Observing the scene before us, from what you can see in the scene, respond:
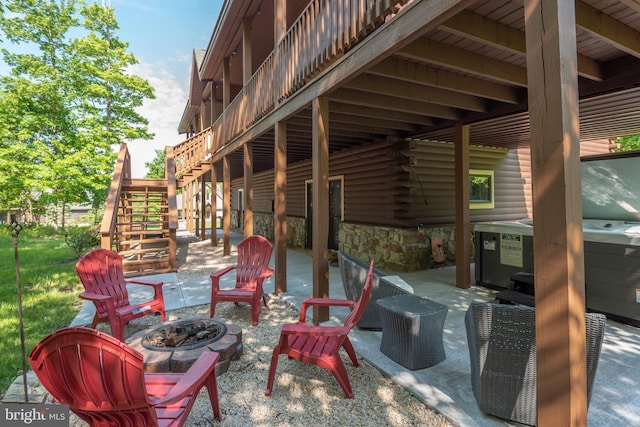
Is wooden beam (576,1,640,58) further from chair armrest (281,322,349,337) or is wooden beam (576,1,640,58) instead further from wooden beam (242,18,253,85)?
wooden beam (242,18,253,85)

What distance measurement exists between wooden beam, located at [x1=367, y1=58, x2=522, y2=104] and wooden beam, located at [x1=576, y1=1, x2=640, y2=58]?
4.38 feet

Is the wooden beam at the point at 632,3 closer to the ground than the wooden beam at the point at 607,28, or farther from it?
closer to the ground

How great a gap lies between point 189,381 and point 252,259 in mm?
2956

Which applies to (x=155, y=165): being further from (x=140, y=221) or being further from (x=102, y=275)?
(x=102, y=275)

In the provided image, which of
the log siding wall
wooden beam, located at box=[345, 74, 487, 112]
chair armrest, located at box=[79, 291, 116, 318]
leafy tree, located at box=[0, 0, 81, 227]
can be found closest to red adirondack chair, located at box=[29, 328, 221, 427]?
chair armrest, located at box=[79, 291, 116, 318]

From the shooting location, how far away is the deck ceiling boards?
108 inches

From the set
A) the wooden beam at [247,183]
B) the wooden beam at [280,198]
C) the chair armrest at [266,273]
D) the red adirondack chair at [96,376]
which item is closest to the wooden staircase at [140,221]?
the wooden beam at [247,183]

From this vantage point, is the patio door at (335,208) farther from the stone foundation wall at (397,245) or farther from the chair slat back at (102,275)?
the chair slat back at (102,275)

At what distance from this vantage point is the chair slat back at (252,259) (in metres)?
4.57

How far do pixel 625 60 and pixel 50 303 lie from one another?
26.2ft

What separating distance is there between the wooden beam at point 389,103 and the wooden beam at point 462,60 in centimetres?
101

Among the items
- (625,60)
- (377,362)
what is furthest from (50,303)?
(625,60)

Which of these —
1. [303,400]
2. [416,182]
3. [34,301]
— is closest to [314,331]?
[303,400]

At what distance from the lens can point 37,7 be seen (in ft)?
40.4
